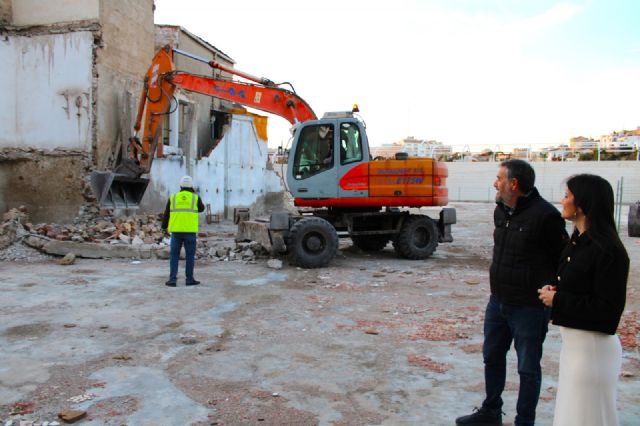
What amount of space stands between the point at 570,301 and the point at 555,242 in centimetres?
70

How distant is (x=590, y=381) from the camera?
2422 mm

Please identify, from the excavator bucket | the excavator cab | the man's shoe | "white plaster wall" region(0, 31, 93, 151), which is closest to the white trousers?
the man's shoe

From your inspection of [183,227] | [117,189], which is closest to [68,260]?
[183,227]

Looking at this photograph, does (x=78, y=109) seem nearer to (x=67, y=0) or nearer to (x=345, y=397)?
(x=67, y=0)

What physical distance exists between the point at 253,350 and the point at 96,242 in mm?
6979

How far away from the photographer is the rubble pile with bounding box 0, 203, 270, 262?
10.5 meters

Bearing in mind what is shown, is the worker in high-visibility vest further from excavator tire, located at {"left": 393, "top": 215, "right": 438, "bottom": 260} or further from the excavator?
excavator tire, located at {"left": 393, "top": 215, "right": 438, "bottom": 260}

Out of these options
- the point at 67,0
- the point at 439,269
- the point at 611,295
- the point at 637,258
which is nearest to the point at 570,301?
the point at 611,295

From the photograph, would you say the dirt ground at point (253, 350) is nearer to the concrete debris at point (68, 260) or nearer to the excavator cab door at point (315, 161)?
the concrete debris at point (68, 260)

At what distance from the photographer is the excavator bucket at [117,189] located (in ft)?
38.9

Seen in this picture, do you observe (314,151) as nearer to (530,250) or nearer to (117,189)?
(117,189)

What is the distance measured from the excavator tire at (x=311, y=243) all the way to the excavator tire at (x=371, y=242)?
7.01ft

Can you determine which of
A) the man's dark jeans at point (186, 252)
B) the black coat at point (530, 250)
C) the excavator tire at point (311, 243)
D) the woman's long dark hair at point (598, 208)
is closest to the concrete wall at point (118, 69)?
the man's dark jeans at point (186, 252)

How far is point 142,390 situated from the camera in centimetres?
409
